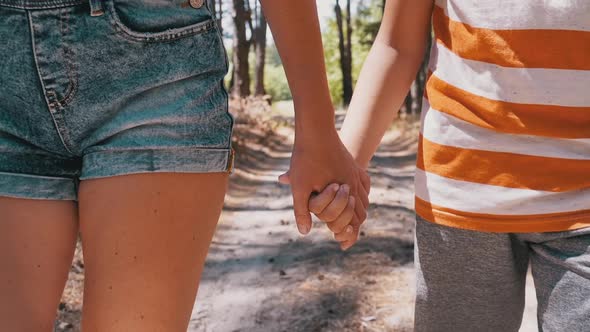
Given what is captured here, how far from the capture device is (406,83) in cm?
193

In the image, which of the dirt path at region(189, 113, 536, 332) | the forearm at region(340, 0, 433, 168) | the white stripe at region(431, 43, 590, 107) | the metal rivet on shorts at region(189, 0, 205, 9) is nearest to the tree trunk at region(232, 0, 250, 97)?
the dirt path at region(189, 113, 536, 332)

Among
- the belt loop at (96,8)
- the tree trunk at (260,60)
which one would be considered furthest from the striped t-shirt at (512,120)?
the tree trunk at (260,60)

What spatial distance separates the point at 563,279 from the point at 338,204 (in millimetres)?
517

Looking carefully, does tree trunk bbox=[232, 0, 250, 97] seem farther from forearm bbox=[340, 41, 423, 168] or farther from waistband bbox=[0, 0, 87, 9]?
waistband bbox=[0, 0, 87, 9]

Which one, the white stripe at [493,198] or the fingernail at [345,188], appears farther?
the fingernail at [345,188]

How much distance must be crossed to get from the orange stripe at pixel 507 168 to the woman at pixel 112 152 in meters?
0.55

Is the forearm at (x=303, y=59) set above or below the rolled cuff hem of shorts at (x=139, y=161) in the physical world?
above

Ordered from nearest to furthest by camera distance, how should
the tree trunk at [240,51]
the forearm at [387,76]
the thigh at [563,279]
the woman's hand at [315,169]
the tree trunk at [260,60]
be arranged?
the thigh at [563,279] < the woman's hand at [315,169] < the forearm at [387,76] < the tree trunk at [240,51] < the tree trunk at [260,60]

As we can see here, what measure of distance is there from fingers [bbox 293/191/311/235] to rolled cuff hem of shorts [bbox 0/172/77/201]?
0.54 meters

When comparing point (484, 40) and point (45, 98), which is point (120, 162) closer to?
point (45, 98)

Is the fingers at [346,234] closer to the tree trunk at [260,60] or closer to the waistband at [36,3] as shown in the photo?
the waistband at [36,3]

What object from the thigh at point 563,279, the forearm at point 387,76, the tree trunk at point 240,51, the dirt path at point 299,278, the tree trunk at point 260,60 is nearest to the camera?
the thigh at point 563,279

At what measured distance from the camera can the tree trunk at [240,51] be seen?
618 inches

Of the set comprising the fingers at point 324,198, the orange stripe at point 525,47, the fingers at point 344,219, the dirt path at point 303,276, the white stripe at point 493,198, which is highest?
the orange stripe at point 525,47
